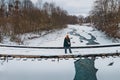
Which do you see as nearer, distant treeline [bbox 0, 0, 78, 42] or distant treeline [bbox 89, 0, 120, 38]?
distant treeline [bbox 0, 0, 78, 42]

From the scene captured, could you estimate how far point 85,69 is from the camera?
16672 millimetres

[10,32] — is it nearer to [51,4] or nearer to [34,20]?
[34,20]

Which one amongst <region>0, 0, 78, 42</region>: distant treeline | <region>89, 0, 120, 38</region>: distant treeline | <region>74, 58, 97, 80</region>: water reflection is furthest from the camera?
<region>89, 0, 120, 38</region>: distant treeline

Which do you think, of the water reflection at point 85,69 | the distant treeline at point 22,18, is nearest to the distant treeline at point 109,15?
the distant treeline at point 22,18

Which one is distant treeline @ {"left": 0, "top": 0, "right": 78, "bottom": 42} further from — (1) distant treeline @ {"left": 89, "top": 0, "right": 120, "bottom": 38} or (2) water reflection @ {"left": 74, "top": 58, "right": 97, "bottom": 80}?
(2) water reflection @ {"left": 74, "top": 58, "right": 97, "bottom": 80}

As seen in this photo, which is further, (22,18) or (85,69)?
(22,18)

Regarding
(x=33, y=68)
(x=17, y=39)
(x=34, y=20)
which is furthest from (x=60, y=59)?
(x=34, y=20)

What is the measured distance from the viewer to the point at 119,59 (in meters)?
16.4

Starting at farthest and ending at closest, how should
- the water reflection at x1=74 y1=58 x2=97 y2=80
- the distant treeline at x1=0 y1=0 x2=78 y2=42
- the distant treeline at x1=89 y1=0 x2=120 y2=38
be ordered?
the distant treeline at x1=89 y1=0 x2=120 y2=38 < the distant treeline at x1=0 y1=0 x2=78 y2=42 < the water reflection at x1=74 y1=58 x2=97 y2=80

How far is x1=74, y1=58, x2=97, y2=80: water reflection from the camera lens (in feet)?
51.1

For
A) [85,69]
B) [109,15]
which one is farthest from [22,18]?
[85,69]

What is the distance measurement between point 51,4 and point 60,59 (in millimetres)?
72279

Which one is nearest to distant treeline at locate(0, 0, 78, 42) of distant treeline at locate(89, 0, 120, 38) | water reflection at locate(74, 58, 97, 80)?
distant treeline at locate(89, 0, 120, 38)

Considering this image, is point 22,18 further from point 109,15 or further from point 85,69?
point 85,69
